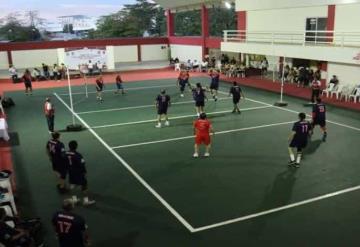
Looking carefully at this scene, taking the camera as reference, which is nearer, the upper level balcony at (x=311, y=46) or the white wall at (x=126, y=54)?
the upper level balcony at (x=311, y=46)

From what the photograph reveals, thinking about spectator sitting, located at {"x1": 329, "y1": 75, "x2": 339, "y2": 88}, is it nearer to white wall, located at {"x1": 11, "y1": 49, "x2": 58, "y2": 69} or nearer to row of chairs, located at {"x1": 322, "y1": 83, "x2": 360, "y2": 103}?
row of chairs, located at {"x1": 322, "y1": 83, "x2": 360, "y2": 103}

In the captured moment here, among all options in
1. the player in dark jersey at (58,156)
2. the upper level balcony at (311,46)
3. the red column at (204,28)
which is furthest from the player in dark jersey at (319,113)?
the red column at (204,28)

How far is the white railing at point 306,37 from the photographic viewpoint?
24.0m

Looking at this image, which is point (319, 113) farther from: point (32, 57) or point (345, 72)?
point (32, 57)

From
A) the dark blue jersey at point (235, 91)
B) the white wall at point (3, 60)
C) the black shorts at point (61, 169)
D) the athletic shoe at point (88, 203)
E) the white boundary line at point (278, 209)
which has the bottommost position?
the white boundary line at point (278, 209)

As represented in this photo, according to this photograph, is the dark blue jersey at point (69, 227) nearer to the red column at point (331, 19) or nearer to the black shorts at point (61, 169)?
the black shorts at point (61, 169)

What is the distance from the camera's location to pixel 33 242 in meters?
7.95

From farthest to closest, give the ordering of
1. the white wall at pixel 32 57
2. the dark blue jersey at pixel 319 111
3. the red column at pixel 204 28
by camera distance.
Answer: the white wall at pixel 32 57 → the red column at pixel 204 28 → the dark blue jersey at pixel 319 111

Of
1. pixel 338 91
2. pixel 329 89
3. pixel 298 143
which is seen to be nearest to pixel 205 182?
pixel 298 143

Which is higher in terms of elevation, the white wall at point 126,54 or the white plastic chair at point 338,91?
the white wall at point 126,54

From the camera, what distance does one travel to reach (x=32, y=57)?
44094 millimetres

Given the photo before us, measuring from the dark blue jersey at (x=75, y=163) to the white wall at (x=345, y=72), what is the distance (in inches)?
742

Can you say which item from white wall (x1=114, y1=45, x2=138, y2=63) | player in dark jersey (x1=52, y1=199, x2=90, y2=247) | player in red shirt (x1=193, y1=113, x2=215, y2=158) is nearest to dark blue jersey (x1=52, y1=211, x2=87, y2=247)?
player in dark jersey (x1=52, y1=199, x2=90, y2=247)

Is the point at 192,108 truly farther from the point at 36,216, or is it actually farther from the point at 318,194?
the point at 36,216
